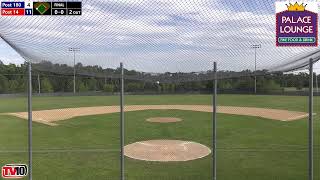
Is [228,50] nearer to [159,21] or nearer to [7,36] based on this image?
[159,21]

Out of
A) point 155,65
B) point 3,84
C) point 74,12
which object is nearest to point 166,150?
point 155,65

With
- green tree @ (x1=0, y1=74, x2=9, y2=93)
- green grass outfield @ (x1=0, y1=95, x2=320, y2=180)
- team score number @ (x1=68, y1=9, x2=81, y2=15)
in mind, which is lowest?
green grass outfield @ (x1=0, y1=95, x2=320, y2=180)

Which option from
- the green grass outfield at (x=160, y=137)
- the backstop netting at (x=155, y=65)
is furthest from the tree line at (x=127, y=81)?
the green grass outfield at (x=160, y=137)

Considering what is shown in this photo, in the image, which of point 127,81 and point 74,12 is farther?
point 127,81

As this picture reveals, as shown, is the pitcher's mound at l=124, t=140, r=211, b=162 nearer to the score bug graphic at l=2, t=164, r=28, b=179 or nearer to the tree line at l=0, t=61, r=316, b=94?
the tree line at l=0, t=61, r=316, b=94

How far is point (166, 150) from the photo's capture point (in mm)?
11461

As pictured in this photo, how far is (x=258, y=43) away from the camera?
6.31 metres

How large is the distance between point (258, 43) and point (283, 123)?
14.5m

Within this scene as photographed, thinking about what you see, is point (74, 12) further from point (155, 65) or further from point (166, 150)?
point (166, 150)

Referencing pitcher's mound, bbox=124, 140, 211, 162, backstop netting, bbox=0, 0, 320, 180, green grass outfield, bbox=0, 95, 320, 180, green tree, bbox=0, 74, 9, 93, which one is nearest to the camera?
backstop netting, bbox=0, 0, 320, 180

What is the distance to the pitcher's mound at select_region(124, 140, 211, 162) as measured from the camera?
10405 mm

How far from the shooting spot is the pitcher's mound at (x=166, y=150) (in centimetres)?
1041

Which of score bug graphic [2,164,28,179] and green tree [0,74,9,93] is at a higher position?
green tree [0,74,9,93]

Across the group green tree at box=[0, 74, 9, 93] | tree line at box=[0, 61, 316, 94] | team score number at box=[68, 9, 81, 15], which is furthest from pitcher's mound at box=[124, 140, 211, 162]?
green tree at box=[0, 74, 9, 93]
